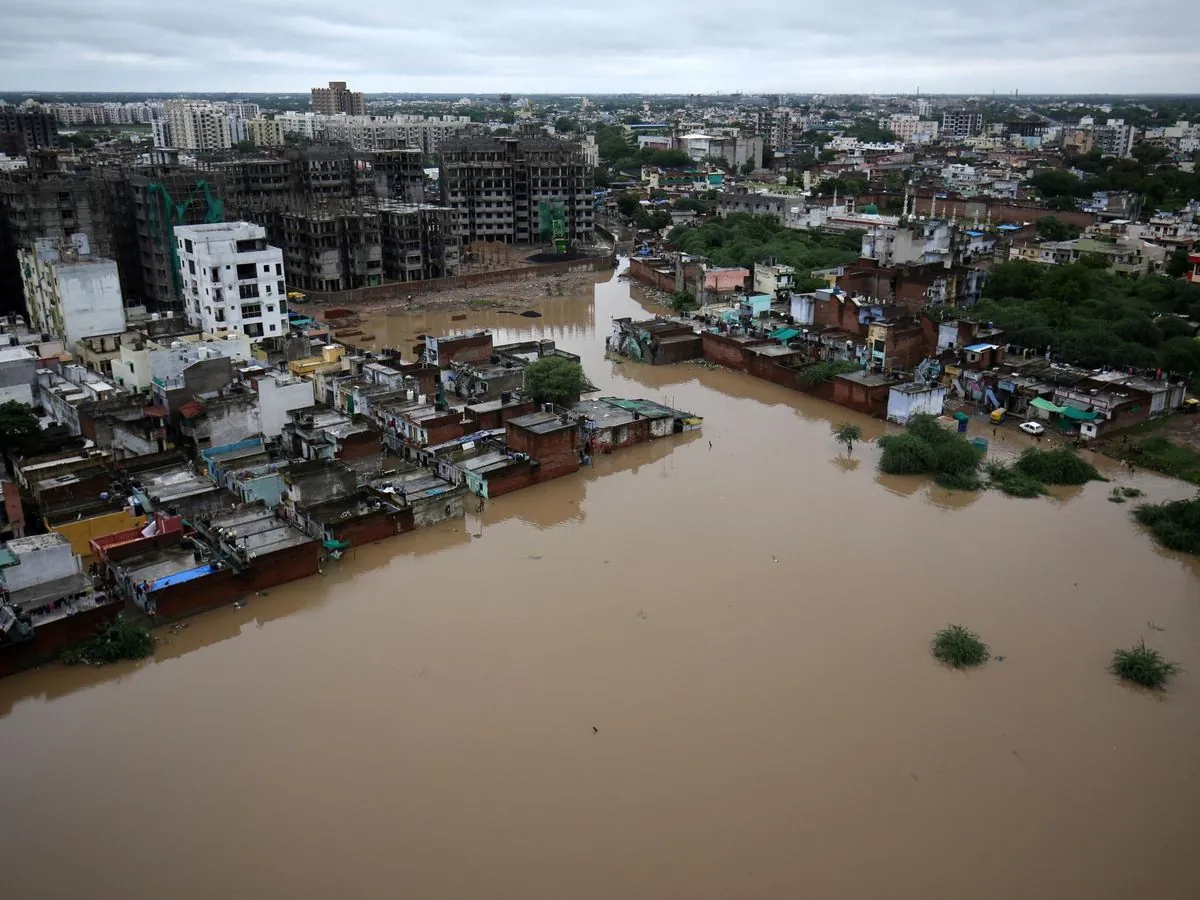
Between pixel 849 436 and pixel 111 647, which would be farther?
pixel 849 436

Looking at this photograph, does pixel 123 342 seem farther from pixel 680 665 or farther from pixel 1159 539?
pixel 1159 539

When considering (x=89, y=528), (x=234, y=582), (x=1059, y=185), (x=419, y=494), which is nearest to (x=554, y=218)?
(x=419, y=494)

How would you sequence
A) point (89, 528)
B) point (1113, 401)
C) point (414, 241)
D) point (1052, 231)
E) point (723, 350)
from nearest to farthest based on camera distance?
point (89, 528), point (1113, 401), point (723, 350), point (414, 241), point (1052, 231)

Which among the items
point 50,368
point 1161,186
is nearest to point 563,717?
point 50,368

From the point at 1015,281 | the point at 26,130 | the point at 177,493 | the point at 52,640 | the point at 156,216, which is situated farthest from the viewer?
the point at 26,130

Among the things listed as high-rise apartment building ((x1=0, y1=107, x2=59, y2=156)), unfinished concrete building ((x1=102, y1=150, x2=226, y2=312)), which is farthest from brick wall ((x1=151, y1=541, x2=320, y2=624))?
high-rise apartment building ((x1=0, y1=107, x2=59, y2=156))

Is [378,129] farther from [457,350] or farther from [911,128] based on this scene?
[457,350]

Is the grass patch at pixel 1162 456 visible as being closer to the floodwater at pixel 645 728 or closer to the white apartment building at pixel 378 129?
the floodwater at pixel 645 728

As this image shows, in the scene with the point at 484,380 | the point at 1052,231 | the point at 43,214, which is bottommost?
the point at 484,380
